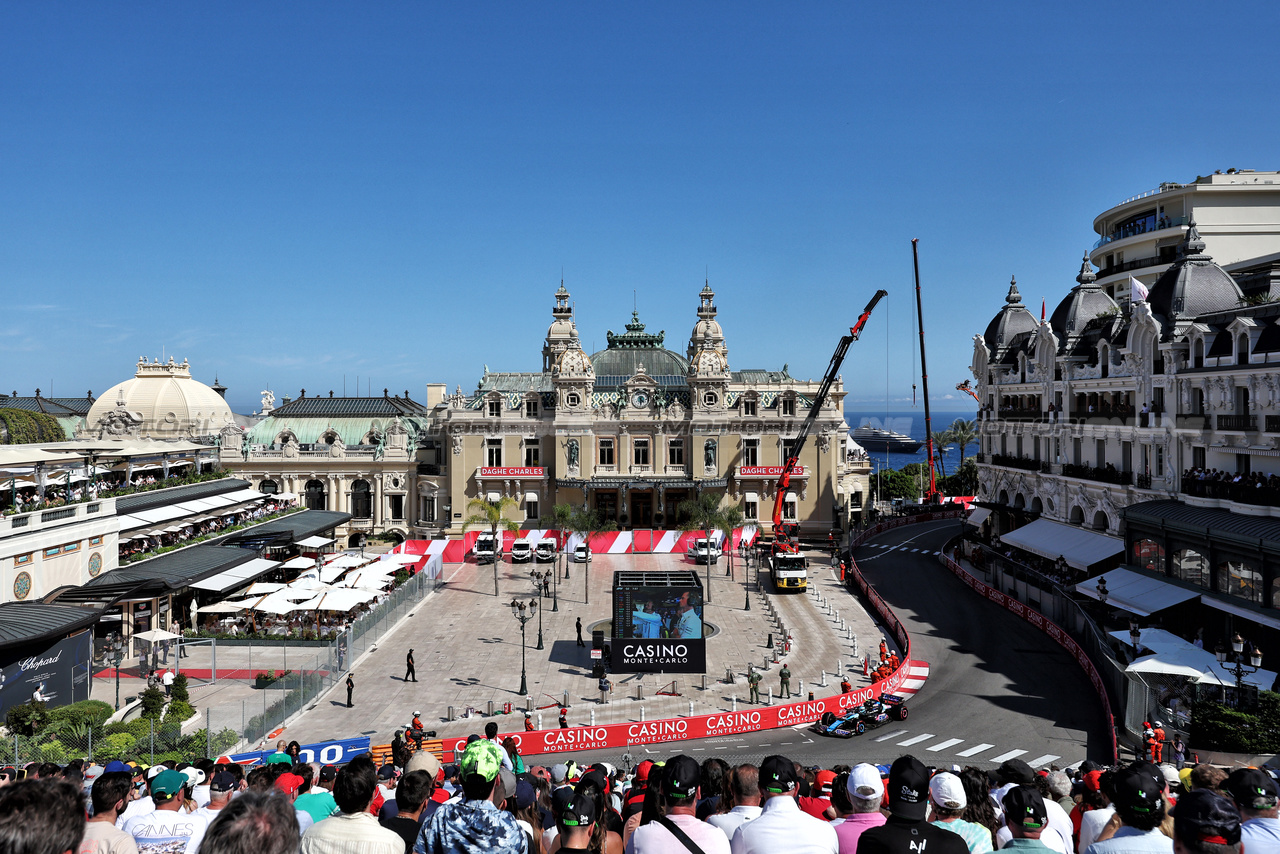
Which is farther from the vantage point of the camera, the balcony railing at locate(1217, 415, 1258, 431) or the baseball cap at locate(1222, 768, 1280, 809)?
the balcony railing at locate(1217, 415, 1258, 431)

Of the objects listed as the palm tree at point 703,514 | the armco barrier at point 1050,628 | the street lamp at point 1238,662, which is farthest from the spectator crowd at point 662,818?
the palm tree at point 703,514

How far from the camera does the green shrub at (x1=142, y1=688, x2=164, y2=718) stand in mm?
28734

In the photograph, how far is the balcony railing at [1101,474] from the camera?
4564 centimetres

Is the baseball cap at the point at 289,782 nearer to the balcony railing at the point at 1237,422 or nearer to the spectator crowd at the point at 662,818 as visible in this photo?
the spectator crowd at the point at 662,818

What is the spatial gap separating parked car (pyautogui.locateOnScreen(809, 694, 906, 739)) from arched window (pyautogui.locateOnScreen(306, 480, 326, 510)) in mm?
53948

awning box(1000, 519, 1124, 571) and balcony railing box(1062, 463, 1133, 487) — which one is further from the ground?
balcony railing box(1062, 463, 1133, 487)

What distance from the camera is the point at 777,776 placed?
30.7 ft

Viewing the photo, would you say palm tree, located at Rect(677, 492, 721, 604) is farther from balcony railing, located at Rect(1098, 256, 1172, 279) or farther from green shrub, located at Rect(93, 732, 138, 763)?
green shrub, located at Rect(93, 732, 138, 763)

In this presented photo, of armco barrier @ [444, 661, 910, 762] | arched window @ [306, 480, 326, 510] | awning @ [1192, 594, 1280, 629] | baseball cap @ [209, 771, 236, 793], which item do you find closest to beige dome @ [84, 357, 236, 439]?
arched window @ [306, 480, 326, 510]

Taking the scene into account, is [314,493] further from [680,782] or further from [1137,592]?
[680,782]

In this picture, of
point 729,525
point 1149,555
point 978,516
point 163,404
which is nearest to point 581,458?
point 729,525

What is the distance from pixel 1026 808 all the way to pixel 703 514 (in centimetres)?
5501

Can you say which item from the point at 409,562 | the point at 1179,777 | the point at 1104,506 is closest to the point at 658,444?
the point at 409,562

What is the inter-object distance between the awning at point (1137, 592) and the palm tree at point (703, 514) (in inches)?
954
